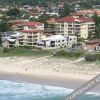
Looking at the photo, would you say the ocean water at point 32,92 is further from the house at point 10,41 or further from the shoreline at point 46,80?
the house at point 10,41

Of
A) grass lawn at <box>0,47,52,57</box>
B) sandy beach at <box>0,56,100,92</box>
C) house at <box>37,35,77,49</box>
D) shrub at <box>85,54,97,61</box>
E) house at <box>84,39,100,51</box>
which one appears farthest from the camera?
house at <box>37,35,77,49</box>

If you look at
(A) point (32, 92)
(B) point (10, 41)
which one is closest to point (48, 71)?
(A) point (32, 92)

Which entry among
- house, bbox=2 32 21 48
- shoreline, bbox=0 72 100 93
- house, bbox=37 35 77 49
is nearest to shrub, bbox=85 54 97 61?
shoreline, bbox=0 72 100 93

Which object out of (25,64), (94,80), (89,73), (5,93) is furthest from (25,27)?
(94,80)

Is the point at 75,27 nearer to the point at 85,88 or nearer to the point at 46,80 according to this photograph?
the point at 46,80

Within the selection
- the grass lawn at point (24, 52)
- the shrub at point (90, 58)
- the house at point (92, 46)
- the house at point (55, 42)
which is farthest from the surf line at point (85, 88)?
the house at point (55, 42)

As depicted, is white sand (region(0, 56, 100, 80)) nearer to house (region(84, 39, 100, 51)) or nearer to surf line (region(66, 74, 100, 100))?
house (region(84, 39, 100, 51))

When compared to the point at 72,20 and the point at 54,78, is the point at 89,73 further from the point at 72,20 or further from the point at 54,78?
the point at 72,20
